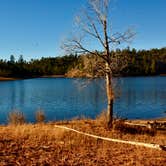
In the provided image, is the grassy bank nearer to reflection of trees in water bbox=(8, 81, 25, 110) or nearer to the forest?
reflection of trees in water bbox=(8, 81, 25, 110)

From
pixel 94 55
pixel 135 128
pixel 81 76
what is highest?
pixel 94 55

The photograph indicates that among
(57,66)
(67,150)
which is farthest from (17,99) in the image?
(57,66)

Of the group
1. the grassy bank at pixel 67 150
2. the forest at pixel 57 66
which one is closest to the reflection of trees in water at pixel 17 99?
the grassy bank at pixel 67 150

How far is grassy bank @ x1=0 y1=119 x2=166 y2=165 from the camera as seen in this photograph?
10305mm

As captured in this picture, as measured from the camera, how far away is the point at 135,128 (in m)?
17.9

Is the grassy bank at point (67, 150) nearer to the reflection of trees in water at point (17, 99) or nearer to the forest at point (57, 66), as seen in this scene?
the reflection of trees in water at point (17, 99)

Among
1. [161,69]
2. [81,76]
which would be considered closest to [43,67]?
[161,69]

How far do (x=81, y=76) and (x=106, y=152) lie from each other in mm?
6721

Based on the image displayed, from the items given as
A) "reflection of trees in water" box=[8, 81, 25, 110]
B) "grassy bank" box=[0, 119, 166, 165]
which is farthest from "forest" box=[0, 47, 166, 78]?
"grassy bank" box=[0, 119, 166, 165]

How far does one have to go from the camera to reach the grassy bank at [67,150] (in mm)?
10305

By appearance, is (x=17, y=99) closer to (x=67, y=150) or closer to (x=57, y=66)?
(x=67, y=150)

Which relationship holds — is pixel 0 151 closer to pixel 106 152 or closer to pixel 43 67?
pixel 106 152

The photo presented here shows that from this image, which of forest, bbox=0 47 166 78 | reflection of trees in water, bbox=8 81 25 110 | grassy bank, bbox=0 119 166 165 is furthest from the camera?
forest, bbox=0 47 166 78

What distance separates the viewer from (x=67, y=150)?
11.8m
